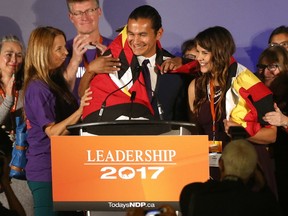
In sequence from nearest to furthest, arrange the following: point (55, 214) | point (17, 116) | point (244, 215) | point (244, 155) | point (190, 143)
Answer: point (244, 215)
point (244, 155)
point (190, 143)
point (55, 214)
point (17, 116)

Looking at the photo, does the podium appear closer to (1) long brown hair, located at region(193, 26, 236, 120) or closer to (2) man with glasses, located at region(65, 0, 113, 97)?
(1) long brown hair, located at region(193, 26, 236, 120)

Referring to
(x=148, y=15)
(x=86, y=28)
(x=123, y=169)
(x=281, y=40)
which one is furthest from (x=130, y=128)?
(x=281, y=40)

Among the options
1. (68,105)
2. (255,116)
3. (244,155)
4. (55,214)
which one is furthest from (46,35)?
(244,155)

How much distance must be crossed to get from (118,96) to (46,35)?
0.60m

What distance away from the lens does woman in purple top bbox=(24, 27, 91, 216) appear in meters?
3.75

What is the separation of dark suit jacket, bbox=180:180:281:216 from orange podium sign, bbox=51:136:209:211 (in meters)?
0.44

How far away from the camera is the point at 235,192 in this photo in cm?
264

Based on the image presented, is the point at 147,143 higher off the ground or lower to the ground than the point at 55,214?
higher

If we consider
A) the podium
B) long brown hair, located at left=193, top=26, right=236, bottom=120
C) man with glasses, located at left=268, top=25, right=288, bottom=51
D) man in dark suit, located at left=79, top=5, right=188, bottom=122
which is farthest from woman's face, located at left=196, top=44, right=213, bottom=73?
man with glasses, located at left=268, top=25, right=288, bottom=51

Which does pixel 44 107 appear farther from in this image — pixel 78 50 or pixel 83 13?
pixel 83 13

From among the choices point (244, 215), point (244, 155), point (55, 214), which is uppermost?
point (244, 155)

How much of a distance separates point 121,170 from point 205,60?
1036 mm

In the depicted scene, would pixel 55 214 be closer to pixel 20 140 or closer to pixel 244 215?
pixel 20 140

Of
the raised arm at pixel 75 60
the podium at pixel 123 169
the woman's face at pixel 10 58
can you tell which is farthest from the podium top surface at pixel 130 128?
the woman's face at pixel 10 58
